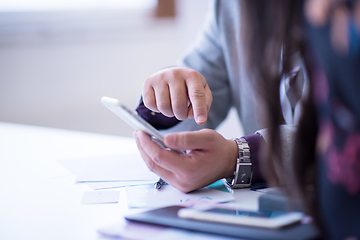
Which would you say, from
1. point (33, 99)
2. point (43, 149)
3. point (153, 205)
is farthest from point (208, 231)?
point (33, 99)

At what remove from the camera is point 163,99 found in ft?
2.02

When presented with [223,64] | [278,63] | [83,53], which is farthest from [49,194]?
[83,53]

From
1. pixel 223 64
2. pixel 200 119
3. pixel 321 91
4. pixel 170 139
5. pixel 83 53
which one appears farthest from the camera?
pixel 83 53

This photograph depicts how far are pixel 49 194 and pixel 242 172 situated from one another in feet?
1.04

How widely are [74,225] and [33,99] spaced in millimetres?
1572

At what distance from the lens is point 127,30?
206 cm

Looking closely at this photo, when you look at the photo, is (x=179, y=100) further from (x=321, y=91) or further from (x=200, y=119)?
(x=321, y=91)

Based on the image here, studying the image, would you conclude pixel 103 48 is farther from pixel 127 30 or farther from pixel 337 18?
pixel 337 18

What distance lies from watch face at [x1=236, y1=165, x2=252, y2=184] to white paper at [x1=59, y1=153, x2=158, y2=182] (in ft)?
0.50

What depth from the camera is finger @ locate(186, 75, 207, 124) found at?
56 centimetres

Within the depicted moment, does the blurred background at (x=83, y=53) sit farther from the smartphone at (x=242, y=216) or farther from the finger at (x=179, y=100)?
the smartphone at (x=242, y=216)

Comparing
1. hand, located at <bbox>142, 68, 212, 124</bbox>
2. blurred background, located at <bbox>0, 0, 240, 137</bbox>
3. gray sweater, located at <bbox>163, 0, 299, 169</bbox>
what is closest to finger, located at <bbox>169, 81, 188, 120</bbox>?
hand, located at <bbox>142, 68, 212, 124</bbox>

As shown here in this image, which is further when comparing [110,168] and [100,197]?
[110,168]

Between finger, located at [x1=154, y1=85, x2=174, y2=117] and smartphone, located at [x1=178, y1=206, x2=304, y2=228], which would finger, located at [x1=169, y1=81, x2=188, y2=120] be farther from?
smartphone, located at [x1=178, y1=206, x2=304, y2=228]
